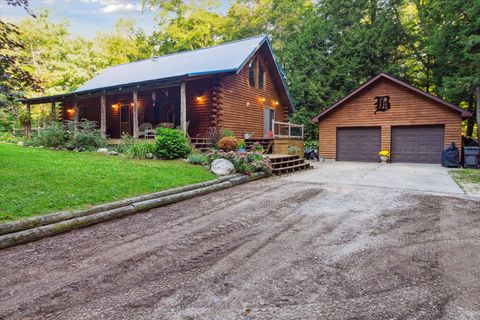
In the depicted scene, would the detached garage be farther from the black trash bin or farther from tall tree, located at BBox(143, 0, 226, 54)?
tall tree, located at BBox(143, 0, 226, 54)

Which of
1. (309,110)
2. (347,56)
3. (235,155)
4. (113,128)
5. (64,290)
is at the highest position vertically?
(347,56)

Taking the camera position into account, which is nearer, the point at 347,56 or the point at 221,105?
the point at 221,105

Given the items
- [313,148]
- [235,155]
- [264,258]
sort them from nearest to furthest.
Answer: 1. [264,258]
2. [235,155]
3. [313,148]

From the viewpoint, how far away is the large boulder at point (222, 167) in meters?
8.39

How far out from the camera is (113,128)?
17.9m

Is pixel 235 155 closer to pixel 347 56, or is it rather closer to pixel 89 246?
pixel 89 246

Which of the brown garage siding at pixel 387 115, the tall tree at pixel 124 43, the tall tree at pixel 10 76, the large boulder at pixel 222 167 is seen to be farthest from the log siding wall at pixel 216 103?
the tall tree at pixel 124 43

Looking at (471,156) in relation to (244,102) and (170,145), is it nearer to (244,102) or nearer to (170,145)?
(244,102)

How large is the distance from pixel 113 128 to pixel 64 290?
666 inches

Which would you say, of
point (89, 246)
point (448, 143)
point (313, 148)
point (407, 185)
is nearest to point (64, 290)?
point (89, 246)

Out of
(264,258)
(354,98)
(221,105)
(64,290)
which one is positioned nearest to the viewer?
(64,290)

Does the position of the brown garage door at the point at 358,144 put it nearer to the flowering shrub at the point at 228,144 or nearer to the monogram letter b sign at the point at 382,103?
the monogram letter b sign at the point at 382,103

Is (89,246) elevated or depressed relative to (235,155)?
depressed

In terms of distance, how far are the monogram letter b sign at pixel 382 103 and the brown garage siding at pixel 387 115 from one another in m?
0.18
